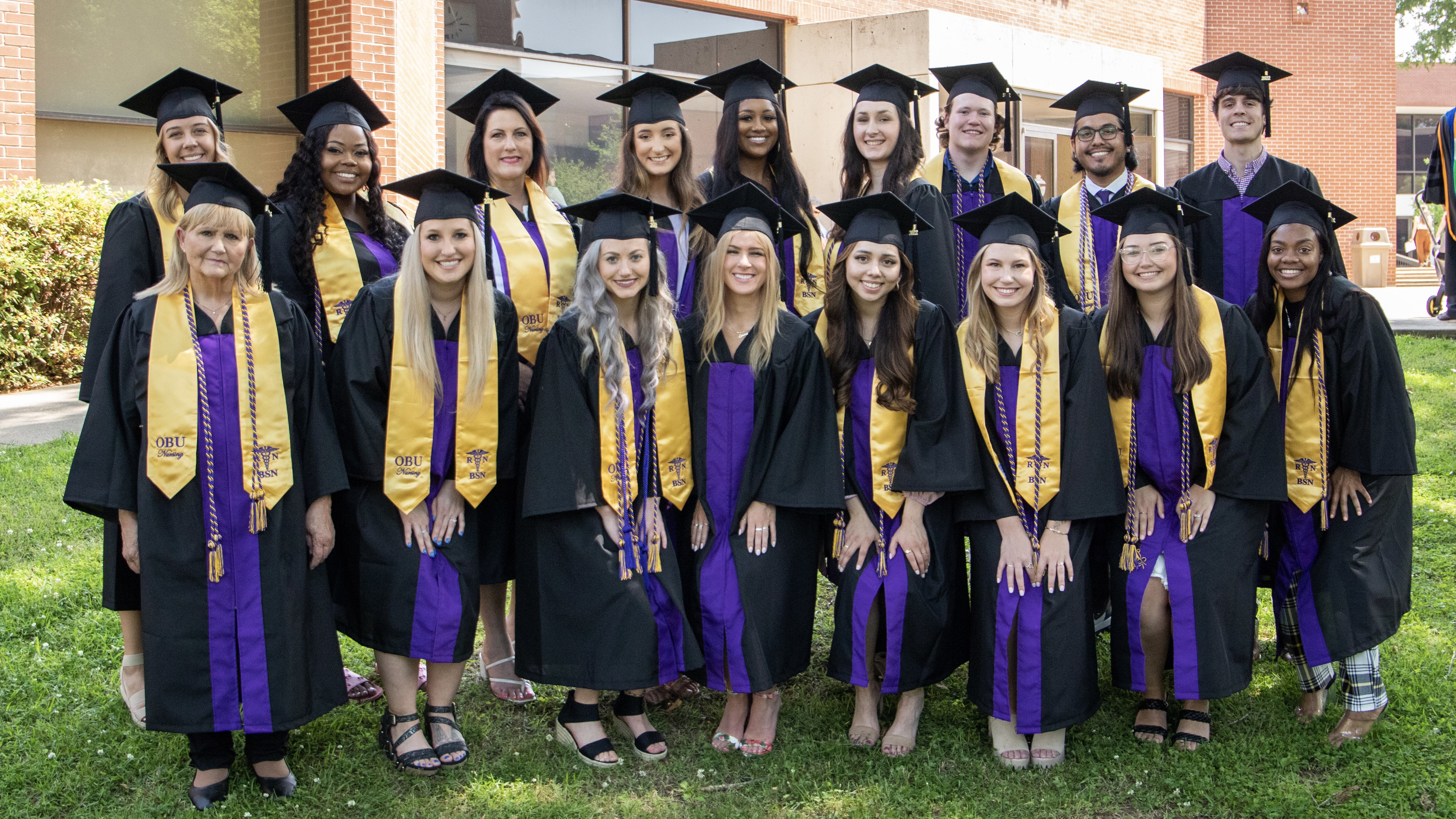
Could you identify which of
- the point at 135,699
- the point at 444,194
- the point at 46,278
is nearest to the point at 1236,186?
the point at 444,194

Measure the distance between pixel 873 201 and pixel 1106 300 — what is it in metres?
1.36

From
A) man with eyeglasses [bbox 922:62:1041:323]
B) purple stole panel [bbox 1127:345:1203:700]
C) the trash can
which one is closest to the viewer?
purple stole panel [bbox 1127:345:1203:700]

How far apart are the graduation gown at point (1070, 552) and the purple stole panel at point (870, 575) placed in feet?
0.83

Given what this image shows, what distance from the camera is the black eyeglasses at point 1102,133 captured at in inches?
182

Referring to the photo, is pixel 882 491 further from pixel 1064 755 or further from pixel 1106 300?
pixel 1106 300

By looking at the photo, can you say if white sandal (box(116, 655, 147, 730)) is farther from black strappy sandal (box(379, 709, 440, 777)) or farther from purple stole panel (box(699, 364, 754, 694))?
purple stole panel (box(699, 364, 754, 694))

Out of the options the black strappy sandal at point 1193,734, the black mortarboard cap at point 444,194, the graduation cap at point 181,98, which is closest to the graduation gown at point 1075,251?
the black strappy sandal at point 1193,734

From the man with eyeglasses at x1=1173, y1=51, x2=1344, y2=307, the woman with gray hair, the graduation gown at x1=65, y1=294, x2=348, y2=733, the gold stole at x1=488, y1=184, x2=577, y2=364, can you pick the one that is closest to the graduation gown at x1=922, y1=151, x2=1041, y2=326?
the man with eyeglasses at x1=1173, y1=51, x2=1344, y2=307

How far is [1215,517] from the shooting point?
148 inches

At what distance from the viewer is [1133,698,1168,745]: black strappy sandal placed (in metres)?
3.87

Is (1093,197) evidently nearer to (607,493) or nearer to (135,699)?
(607,493)

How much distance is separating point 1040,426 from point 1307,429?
38.0 inches

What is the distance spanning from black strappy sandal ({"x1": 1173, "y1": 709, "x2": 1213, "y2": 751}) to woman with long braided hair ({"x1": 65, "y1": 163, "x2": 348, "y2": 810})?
2871 millimetres

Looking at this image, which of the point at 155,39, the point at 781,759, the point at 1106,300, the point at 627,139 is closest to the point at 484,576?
the point at 781,759
